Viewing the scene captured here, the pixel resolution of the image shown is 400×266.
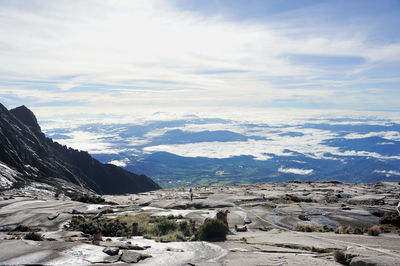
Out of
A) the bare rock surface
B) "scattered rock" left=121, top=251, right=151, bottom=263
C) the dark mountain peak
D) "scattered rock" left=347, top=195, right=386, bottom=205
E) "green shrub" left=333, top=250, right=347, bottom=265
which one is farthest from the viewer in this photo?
the dark mountain peak

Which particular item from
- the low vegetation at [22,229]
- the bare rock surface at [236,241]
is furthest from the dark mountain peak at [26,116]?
the low vegetation at [22,229]

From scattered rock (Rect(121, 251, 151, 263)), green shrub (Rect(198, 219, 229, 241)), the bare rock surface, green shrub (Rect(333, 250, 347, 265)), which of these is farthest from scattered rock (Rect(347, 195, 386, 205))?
scattered rock (Rect(121, 251, 151, 263))

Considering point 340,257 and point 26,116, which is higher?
point 26,116

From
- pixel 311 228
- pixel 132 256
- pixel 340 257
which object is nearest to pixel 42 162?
pixel 132 256

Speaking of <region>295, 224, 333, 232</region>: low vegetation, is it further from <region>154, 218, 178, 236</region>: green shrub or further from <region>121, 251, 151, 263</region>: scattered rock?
<region>121, 251, 151, 263</region>: scattered rock

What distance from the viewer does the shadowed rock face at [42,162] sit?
66.0 m

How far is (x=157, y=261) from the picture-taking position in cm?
1255

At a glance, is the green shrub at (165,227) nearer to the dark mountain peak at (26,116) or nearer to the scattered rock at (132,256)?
the scattered rock at (132,256)

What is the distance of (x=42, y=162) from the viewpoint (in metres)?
76.2

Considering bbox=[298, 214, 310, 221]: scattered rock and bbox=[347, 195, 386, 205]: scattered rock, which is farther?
bbox=[347, 195, 386, 205]: scattered rock

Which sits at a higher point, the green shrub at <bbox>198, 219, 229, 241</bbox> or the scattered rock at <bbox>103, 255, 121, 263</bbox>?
the scattered rock at <bbox>103, 255, 121, 263</bbox>

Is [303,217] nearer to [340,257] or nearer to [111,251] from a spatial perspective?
[340,257]

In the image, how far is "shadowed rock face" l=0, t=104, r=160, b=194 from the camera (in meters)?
66.0

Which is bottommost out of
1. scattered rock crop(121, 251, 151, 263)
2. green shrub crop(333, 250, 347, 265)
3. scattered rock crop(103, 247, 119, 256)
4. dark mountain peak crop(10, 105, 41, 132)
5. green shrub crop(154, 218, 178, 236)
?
green shrub crop(154, 218, 178, 236)
